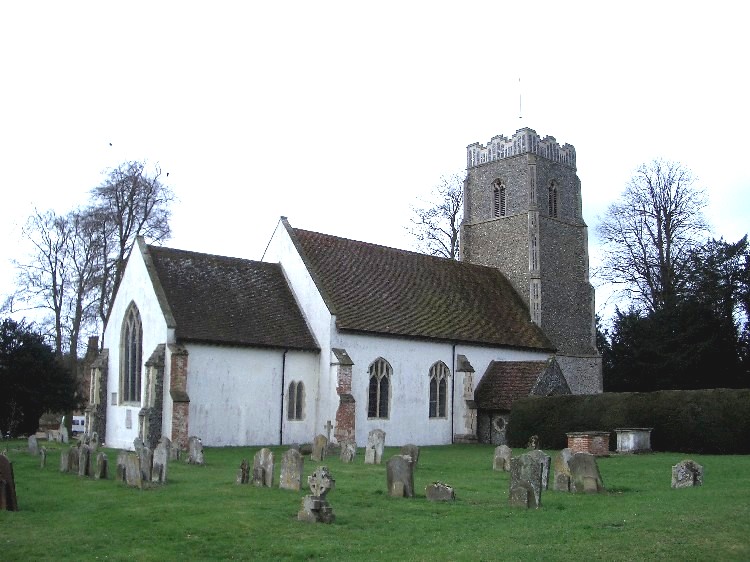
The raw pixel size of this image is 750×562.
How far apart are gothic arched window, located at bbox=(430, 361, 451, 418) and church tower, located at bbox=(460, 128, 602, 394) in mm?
7511

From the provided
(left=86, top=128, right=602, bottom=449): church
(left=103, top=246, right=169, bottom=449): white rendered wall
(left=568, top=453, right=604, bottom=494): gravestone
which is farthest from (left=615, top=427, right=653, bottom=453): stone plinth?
(left=103, top=246, right=169, bottom=449): white rendered wall

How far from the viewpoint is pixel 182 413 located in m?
26.1

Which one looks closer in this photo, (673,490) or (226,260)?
(673,490)

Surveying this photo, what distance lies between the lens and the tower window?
41.9 meters

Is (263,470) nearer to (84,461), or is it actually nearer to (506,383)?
(84,461)

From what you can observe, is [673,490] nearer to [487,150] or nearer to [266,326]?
[266,326]

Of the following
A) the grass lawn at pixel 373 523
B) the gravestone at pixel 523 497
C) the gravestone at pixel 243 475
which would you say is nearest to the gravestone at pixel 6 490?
the grass lawn at pixel 373 523

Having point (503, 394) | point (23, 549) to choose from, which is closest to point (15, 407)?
point (503, 394)

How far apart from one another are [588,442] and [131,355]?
16.1 metres

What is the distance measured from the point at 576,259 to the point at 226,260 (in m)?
19.5

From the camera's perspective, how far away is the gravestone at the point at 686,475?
1653 cm

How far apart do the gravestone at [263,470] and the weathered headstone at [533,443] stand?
42.2 ft

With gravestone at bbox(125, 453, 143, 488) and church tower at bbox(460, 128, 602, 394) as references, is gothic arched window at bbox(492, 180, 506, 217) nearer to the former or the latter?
church tower at bbox(460, 128, 602, 394)

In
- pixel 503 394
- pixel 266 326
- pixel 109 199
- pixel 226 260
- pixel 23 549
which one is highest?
pixel 109 199
